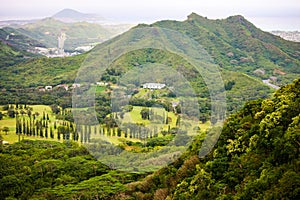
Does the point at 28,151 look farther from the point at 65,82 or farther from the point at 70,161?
the point at 65,82

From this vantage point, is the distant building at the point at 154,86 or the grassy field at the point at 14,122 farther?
the distant building at the point at 154,86

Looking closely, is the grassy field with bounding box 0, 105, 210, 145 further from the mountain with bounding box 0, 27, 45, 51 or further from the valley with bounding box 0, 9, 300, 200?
the mountain with bounding box 0, 27, 45, 51

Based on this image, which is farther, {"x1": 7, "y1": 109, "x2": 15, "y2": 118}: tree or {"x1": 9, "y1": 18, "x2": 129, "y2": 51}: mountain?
{"x1": 9, "y1": 18, "x2": 129, "y2": 51}: mountain

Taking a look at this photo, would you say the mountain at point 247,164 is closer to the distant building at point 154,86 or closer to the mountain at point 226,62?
the mountain at point 226,62

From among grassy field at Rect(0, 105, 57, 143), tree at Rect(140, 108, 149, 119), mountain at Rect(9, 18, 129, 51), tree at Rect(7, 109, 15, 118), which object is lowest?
grassy field at Rect(0, 105, 57, 143)

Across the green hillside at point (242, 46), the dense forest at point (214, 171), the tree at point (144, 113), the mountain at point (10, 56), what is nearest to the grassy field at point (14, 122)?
the tree at point (144, 113)

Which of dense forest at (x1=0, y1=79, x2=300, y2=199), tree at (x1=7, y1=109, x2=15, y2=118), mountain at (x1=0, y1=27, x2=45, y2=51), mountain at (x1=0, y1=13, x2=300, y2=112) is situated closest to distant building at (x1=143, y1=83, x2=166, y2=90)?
mountain at (x1=0, y1=13, x2=300, y2=112)

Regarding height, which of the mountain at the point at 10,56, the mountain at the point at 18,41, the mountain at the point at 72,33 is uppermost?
the mountain at the point at 72,33

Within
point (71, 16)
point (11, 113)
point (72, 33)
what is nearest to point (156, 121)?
point (11, 113)
